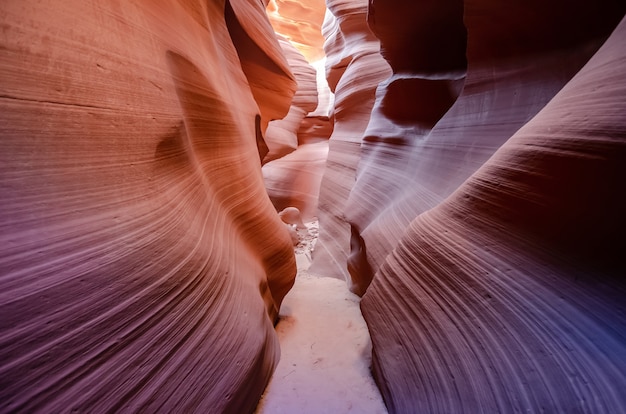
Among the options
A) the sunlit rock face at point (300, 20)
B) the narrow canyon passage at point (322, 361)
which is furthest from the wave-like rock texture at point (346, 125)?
the sunlit rock face at point (300, 20)

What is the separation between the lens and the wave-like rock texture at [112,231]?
0.73 meters

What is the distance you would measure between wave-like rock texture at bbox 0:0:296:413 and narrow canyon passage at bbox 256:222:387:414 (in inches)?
8.6

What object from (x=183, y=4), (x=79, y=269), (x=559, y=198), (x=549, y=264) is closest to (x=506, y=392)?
(x=549, y=264)

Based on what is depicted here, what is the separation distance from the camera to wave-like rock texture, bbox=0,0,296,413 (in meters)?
0.73

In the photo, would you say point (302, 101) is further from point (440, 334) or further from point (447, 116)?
point (440, 334)

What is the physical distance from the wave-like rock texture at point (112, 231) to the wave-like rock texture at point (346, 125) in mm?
2997

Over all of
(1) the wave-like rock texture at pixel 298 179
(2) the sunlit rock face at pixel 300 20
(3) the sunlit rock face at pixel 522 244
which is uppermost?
(2) the sunlit rock face at pixel 300 20

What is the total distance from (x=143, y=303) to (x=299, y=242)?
5.47 m

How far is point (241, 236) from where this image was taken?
7.06 feet

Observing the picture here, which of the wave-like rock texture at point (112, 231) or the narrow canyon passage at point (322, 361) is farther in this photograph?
the narrow canyon passage at point (322, 361)

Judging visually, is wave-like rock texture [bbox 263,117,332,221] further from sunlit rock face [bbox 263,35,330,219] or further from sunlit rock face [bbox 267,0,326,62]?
sunlit rock face [bbox 267,0,326,62]

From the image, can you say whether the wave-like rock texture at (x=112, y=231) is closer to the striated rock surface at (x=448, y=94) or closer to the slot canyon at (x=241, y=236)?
the slot canyon at (x=241, y=236)

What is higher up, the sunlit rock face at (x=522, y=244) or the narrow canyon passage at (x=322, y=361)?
the sunlit rock face at (x=522, y=244)

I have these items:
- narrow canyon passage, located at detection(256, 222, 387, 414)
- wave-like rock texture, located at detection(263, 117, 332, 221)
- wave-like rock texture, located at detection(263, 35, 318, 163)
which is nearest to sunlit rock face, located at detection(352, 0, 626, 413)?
narrow canyon passage, located at detection(256, 222, 387, 414)
